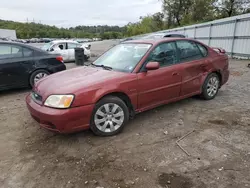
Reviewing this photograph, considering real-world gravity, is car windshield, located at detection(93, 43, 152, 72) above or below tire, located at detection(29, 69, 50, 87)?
above

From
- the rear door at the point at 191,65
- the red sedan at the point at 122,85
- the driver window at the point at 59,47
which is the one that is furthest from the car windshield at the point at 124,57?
the driver window at the point at 59,47

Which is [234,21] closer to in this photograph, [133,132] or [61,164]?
[133,132]

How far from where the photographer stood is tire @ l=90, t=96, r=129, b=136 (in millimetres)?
3359

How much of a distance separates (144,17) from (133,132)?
66.9 m

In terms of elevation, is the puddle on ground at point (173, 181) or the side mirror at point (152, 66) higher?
the side mirror at point (152, 66)

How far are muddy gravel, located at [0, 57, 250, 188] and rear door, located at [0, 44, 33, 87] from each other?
69.7 inches

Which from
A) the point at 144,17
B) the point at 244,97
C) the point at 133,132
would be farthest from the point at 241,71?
the point at 144,17

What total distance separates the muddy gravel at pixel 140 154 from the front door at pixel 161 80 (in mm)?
409

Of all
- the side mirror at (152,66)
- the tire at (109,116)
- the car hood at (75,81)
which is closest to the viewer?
the car hood at (75,81)

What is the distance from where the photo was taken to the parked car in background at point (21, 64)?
5.86 m

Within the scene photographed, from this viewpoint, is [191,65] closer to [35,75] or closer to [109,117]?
[109,117]

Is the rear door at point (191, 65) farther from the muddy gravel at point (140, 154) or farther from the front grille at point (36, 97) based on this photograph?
the front grille at point (36, 97)

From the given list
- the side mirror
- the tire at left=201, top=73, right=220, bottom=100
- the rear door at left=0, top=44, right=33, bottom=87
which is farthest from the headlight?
the rear door at left=0, top=44, right=33, bottom=87

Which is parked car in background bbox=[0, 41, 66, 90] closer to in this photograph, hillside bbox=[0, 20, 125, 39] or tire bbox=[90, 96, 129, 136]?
tire bbox=[90, 96, 129, 136]
